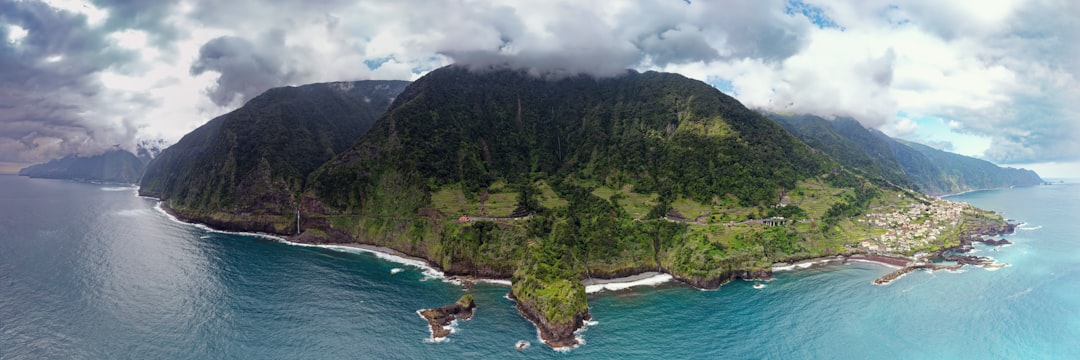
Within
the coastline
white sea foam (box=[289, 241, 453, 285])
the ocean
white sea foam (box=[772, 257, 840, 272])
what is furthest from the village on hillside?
white sea foam (box=[289, 241, 453, 285])

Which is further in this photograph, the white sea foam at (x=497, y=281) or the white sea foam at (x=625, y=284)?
the white sea foam at (x=497, y=281)

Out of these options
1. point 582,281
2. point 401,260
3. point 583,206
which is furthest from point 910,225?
point 401,260

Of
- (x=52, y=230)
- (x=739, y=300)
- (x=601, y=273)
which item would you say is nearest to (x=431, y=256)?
Result: (x=601, y=273)

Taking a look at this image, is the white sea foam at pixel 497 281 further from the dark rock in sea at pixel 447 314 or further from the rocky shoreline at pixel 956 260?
the rocky shoreline at pixel 956 260

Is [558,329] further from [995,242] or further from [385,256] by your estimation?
[995,242]

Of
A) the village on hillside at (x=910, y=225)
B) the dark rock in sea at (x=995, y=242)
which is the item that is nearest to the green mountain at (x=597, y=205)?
the village on hillside at (x=910, y=225)

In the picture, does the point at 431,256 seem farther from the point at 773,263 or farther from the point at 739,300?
the point at 773,263

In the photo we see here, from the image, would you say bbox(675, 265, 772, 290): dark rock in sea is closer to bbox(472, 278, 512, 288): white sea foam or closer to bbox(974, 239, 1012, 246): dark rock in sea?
bbox(472, 278, 512, 288): white sea foam
